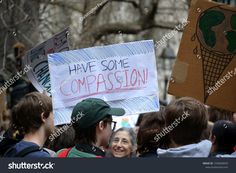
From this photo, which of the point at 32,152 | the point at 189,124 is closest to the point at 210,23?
the point at 189,124

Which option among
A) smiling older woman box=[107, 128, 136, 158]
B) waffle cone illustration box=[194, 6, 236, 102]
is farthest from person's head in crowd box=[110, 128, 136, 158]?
waffle cone illustration box=[194, 6, 236, 102]

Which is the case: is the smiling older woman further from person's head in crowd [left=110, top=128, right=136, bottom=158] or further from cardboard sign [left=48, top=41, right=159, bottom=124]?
cardboard sign [left=48, top=41, right=159, bottom=124]

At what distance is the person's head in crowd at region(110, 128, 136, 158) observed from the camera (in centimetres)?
689

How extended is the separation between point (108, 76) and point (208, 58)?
0.77 metres

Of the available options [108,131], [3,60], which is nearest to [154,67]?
[108,131]

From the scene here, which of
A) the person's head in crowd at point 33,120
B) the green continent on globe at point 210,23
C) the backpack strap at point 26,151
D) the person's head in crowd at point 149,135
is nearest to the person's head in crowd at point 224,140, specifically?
the person's head in crowd at point 149,135

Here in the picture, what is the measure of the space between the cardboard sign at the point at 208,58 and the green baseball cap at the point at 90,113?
3.92ft

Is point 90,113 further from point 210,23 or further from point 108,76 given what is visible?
point 210,23

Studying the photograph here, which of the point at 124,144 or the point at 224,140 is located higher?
the point at 224,140

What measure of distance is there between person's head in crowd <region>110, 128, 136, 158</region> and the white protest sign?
70 centimetres

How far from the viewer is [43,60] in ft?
Answer: 23.7

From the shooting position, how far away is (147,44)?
6.41m

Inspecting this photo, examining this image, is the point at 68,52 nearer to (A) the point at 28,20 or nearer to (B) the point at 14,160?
(B) the point at 14,160

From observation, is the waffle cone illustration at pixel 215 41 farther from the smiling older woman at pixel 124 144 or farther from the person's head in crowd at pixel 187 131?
the person's head in crowd at pixel 187 131
